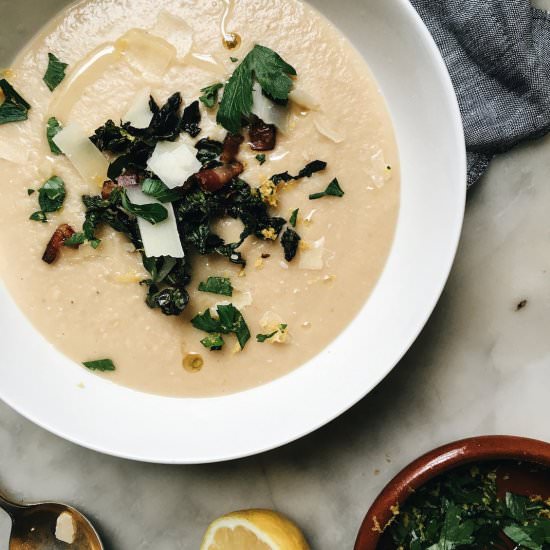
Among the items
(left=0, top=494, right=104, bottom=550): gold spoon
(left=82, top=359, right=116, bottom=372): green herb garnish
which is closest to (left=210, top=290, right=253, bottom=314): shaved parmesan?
(left=82, top=359, right=116, bottom=372): green herb garnish

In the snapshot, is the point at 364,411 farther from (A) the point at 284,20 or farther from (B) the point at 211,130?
(A) the point at 284,20

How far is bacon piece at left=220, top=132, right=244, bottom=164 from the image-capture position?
215 cm

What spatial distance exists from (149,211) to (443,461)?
132 centimetres

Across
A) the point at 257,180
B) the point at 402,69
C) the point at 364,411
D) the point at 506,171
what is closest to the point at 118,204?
the point at 257,180

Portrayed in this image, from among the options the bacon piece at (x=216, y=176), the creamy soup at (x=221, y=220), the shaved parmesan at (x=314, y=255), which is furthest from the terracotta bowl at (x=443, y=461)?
the bacon piece at (x=216, y=176)

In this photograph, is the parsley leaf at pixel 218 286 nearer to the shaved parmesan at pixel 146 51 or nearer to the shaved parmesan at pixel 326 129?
the shaved parmesan at pixel 326 129

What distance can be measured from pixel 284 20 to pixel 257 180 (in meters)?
0.58

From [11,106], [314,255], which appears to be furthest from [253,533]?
[11,106]

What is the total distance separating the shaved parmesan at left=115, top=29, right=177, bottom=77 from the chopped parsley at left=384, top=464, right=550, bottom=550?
1.82 meters

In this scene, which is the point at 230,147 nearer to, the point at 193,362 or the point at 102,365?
the point at 193,362

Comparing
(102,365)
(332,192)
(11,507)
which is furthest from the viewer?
(11,507)

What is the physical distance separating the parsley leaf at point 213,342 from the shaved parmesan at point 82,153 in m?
0.67

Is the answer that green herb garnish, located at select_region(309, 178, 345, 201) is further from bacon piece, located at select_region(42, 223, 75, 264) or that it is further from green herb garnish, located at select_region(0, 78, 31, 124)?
green herb garnish, located at select_region(0, 78, 31, 124)

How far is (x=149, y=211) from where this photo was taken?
2104 mm
